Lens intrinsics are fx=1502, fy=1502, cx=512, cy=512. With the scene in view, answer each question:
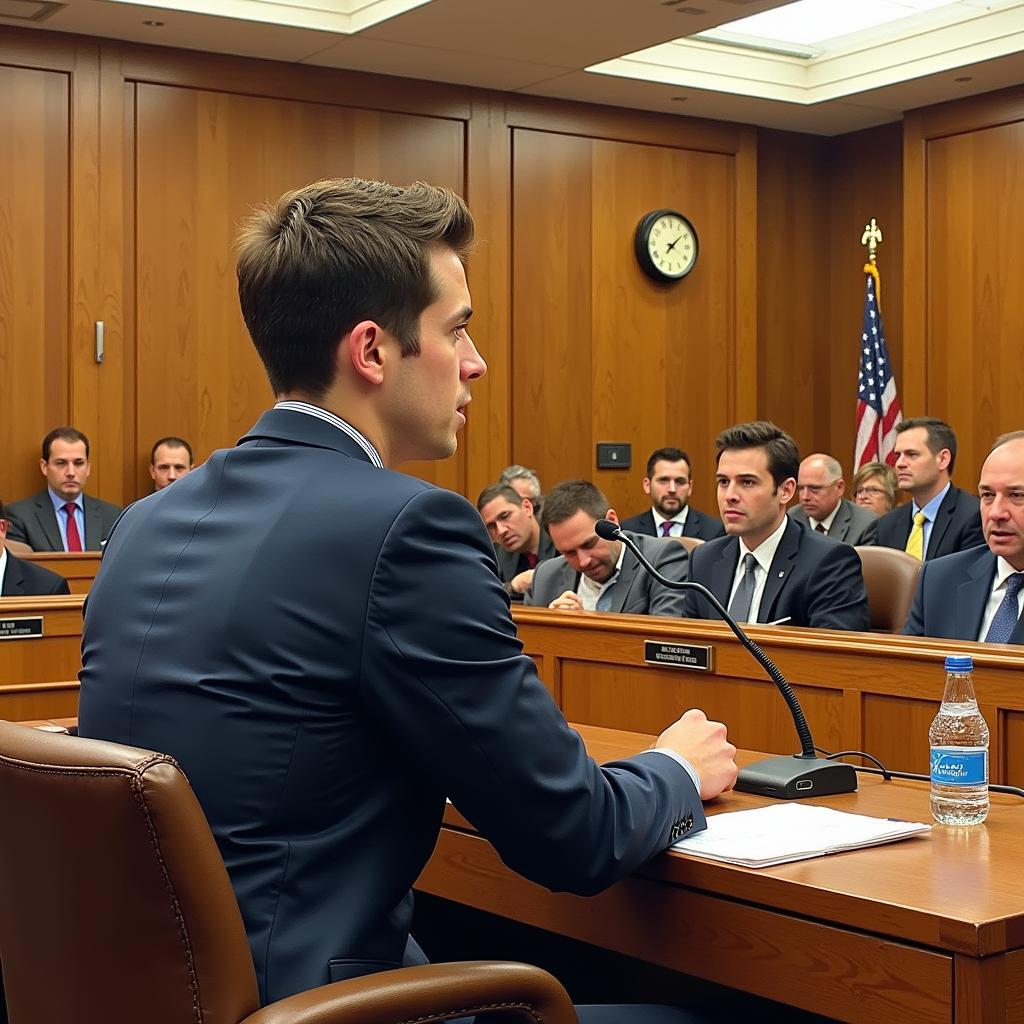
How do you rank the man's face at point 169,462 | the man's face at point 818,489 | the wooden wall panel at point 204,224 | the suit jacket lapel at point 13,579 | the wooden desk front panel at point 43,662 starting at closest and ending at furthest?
1. the wooden desk front panel at point 43,662
2. the suit jacket lapel at point 13,579
3. the man's face at point 169,462
4. the wooden wall panel at point 204,224
5. the man's face at point 818,489

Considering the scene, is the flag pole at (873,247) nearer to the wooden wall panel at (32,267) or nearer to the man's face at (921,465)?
the man's face at (921,465)

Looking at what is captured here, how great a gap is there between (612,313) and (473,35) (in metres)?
2.29

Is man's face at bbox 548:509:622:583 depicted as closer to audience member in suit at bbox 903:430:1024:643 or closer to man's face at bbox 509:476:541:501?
audience member in suit at bbox 903:430:1024:643

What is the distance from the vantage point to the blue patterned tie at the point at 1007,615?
158 inches

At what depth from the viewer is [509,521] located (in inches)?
276

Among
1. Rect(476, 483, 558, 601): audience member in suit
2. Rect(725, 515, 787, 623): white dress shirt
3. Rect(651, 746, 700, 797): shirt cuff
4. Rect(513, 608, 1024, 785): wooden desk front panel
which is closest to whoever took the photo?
Rect(651, 746, 700, 797): shirt cuff

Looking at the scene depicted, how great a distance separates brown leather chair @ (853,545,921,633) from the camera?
192 inches

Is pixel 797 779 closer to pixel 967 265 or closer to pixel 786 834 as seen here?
pixel 786 834

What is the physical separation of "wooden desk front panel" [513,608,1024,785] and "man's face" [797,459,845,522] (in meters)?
4.18

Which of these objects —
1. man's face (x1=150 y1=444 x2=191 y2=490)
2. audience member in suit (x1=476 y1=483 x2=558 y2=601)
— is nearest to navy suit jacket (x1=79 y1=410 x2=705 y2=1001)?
audience member in suit (x1=476 y1=483 x2=558 y2=601)

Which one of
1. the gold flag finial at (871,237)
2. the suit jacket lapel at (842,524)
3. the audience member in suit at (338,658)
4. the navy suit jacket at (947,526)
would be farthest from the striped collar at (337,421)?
the gold flag finial at (871,237)

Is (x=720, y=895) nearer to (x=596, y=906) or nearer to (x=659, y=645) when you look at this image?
(x=596, y=906)

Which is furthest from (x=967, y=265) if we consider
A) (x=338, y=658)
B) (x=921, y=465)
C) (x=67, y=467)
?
(x=338, y=658)

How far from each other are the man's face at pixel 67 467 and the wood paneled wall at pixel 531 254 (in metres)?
0.30
